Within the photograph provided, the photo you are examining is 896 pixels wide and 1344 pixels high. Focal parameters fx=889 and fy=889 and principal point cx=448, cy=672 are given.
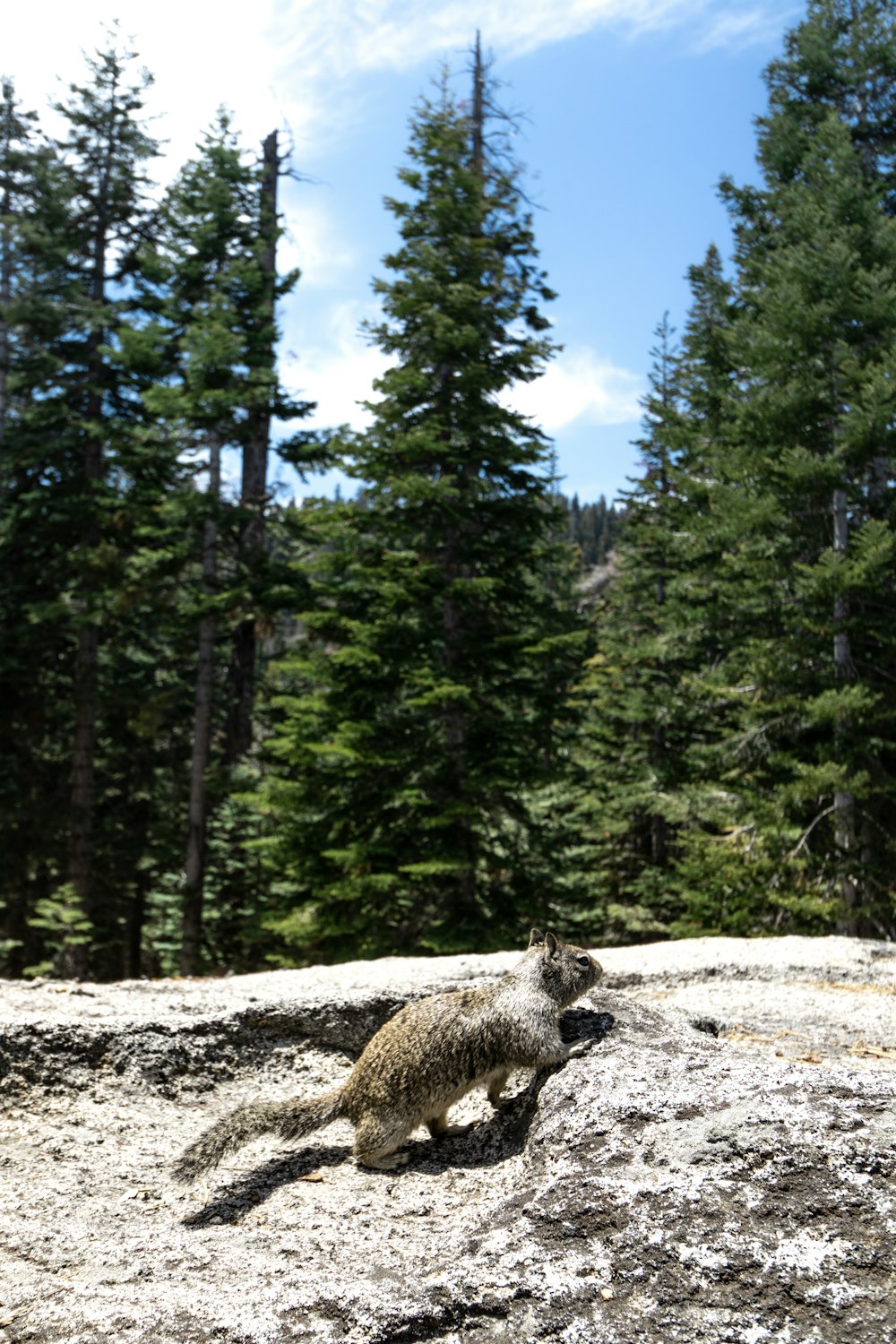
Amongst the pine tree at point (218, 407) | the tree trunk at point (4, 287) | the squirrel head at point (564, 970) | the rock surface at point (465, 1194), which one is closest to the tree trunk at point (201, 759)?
the pine tree at point (218, 407)

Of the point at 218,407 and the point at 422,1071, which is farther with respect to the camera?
the point at 218,407

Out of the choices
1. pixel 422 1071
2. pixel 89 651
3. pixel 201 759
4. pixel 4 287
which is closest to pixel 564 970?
pixel 422 1071

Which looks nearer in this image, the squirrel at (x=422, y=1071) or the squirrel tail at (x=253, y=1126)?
the squirrel tail at (x=253, y=1126)

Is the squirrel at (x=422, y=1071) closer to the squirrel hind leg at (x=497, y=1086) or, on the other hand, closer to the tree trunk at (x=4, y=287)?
the squirrel hind leg at (x=497, y=1086)

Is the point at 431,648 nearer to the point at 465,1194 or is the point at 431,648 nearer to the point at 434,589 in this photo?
the point at 434,589

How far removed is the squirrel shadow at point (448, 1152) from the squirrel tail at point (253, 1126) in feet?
0.46

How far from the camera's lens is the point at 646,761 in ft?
64.6

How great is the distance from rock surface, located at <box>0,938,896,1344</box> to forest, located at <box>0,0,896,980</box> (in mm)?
7348

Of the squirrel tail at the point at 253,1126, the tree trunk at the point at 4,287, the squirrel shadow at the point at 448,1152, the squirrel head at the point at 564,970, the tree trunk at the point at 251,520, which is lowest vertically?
the squirrel shadow at the point at 448,1152

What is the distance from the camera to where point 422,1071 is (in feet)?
9.78

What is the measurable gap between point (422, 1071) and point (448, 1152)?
1.15 feet

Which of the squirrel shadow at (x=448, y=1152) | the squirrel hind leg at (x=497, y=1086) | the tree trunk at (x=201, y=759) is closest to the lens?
the squirrel shadow at (x=448, y=1152)

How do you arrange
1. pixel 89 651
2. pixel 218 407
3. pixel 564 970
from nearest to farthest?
pixel 564 970 → pixel 218 407 → pixel 89 651

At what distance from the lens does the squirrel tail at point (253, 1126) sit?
2732mm
